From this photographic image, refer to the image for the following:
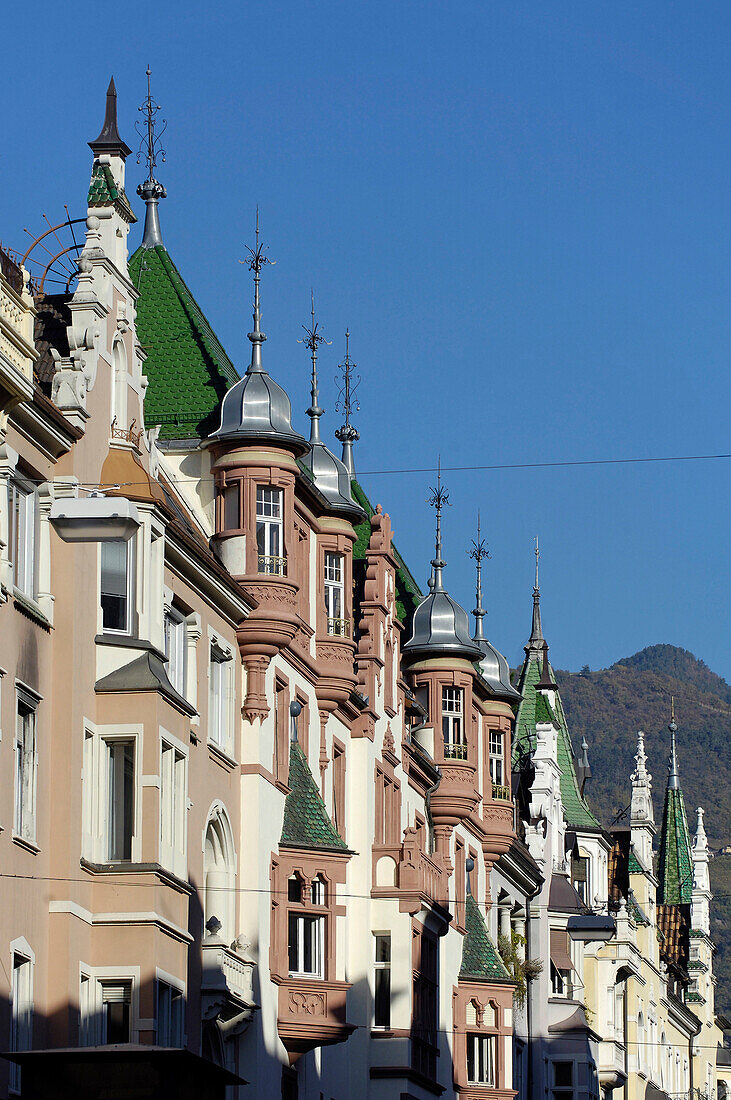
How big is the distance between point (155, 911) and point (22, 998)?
3.20 m

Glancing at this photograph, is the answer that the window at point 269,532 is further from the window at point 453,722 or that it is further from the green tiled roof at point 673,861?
the green tiled roof at point 673,861

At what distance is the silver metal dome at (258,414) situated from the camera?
2035 inches

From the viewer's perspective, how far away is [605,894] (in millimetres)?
104062

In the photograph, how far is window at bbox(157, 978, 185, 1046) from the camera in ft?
132

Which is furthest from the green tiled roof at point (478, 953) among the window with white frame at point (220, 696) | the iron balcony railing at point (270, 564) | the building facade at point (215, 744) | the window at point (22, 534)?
the window at point (22, 534)

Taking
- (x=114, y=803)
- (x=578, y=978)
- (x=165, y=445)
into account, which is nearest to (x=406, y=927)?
(x=165, y=445)

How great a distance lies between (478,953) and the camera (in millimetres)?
70375

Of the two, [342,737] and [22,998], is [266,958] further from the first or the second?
[22,998]

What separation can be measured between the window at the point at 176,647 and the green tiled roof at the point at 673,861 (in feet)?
327

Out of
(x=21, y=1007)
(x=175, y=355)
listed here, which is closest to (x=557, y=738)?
(x=175, y=355)

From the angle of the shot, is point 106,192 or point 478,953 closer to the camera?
point 106,192

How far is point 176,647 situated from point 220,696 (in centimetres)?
332

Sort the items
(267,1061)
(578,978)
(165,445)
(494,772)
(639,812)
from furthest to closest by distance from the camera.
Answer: (639,812)
(578,978)
(494,772)
(165,445)
(267,1061)

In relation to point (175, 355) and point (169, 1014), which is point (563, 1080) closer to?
point (175, 355)
